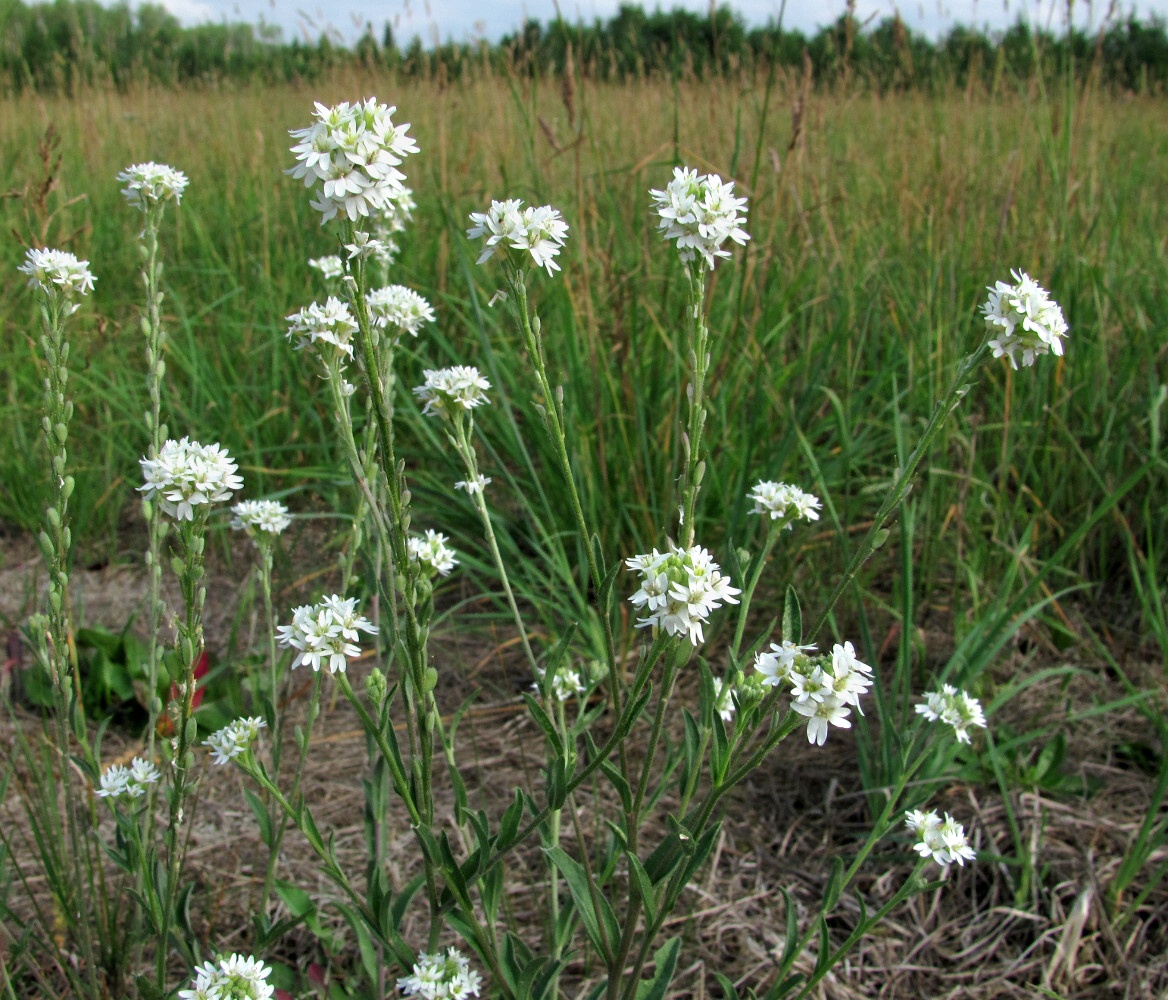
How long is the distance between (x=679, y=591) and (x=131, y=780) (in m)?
0.94

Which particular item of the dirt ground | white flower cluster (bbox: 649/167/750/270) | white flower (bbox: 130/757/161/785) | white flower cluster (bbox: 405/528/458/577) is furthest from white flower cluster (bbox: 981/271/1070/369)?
white flower (bbox: 130/757/161/785)

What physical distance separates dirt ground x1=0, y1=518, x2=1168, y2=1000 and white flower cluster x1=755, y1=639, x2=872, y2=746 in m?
0.88

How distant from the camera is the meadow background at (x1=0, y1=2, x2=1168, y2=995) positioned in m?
2.05

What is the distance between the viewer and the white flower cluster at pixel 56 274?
1251mm

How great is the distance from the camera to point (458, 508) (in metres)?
2.66

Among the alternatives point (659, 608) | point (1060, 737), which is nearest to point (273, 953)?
Answer: point (659, 608)

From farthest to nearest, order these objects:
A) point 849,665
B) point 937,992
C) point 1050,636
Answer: point 1050,636, point 937,992, point 849,665

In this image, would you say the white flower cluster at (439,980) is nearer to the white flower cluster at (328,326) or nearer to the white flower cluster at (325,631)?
the white flower cluster at (325,631)

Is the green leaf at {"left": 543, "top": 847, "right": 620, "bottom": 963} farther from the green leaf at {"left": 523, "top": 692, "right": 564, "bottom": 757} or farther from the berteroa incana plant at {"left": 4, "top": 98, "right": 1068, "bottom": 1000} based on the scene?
the green leaf at {"left": 523, "top": 692, "right": 564, "bottom": 757}

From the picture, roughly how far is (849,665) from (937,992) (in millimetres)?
1041

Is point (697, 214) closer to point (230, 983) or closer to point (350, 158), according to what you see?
point (350, 158)

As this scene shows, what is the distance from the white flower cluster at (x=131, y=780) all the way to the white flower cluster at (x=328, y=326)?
63cm

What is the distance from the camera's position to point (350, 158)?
887 millimetres

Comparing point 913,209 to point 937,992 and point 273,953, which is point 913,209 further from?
point 273,953
